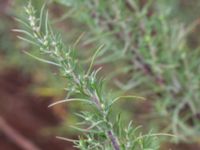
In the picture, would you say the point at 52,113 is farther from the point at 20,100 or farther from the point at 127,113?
the point at 127,113

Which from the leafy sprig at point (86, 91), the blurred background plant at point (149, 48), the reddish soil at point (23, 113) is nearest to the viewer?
the leafy sprig at point (86, 91)

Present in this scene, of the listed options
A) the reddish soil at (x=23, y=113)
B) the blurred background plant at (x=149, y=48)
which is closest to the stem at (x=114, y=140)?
the blurred background plant at (x=149, y=48)

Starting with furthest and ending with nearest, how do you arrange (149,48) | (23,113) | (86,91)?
1. (23,113)
2. (149,48)
3. (86,91)

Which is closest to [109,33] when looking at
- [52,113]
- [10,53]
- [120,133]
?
[120,133]

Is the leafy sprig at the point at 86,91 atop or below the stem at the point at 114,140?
atop

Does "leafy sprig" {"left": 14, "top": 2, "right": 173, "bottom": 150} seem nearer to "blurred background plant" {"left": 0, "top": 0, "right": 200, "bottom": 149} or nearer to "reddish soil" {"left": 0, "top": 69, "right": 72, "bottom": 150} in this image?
"blurred background plant" {"left": 0, "top": 0, "right": 200, "bottom": 149}

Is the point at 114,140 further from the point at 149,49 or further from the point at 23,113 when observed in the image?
the point at 23,113

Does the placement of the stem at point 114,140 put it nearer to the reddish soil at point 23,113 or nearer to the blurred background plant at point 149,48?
the blurred background plant at point 149,48

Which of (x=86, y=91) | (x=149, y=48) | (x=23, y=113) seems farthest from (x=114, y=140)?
(x=23, y=113)
